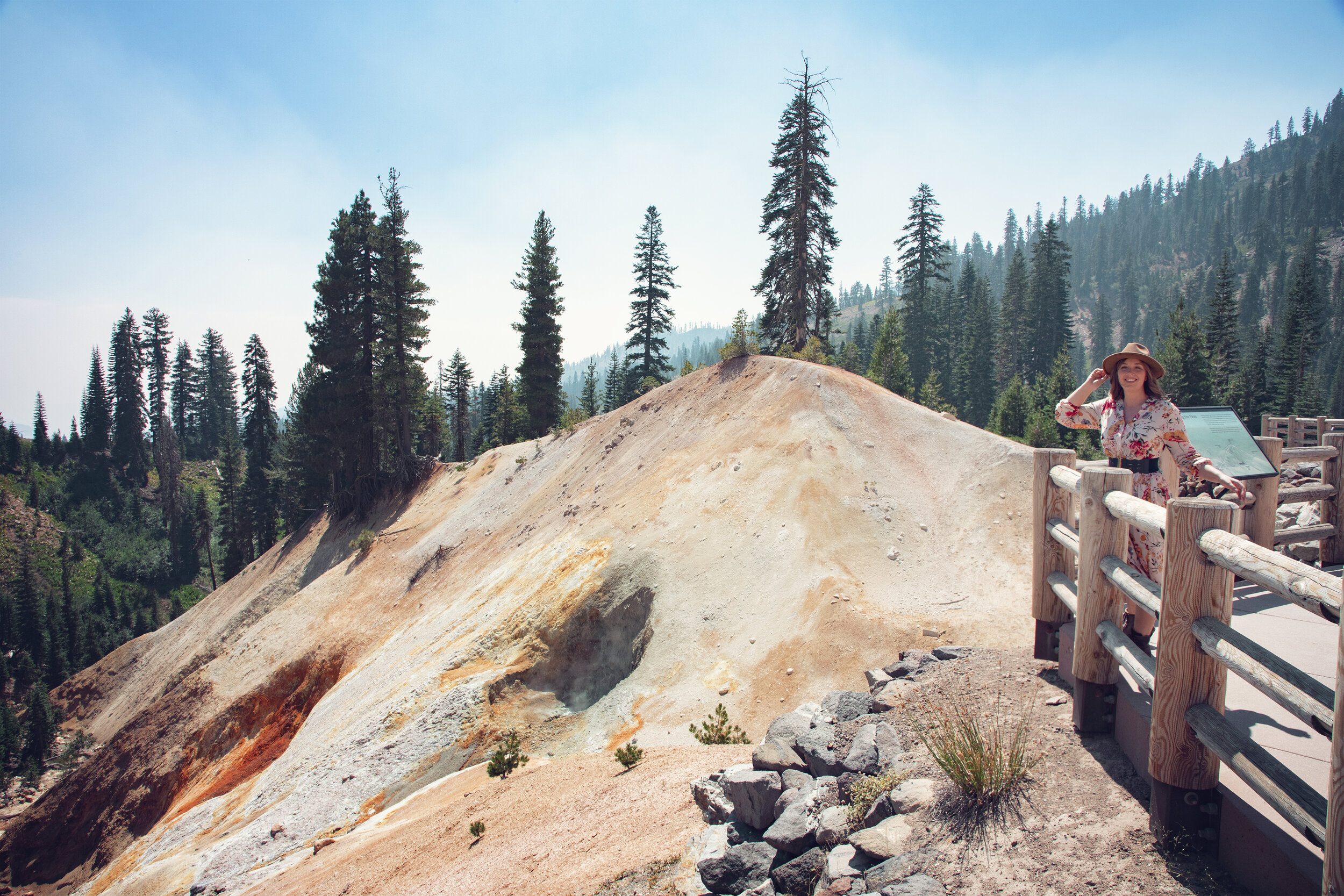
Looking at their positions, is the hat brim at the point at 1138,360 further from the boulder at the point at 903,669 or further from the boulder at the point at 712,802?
the boulder at the point at 712,802

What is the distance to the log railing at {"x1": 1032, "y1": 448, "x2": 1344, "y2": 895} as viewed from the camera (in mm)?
2357

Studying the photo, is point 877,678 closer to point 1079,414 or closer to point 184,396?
point 1079,414

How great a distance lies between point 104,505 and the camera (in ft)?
265

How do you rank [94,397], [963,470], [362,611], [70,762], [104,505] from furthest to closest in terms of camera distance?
[94,397]
[104,505]
[70,762]
[362,611]
[963,470]

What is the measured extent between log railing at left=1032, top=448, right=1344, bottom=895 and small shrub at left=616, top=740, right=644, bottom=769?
5.09 m

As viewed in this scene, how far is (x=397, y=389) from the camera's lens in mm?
33625

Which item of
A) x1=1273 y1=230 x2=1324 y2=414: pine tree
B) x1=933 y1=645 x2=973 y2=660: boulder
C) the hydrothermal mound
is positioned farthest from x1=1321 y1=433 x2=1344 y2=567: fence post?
x1=1273 y1=230 x2=1324 y2=414: pine tree

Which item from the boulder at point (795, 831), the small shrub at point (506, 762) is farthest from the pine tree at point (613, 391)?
the boulder at point (795, 831)

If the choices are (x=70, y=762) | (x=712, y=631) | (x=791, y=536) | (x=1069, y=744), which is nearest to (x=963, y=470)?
(x=791, y=536)

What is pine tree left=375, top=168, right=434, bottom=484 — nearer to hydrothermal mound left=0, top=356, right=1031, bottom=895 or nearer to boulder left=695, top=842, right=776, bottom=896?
hydrothermal mound left=0, top=356, right=1031, bottom=895

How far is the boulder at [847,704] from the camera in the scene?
583 centimetres

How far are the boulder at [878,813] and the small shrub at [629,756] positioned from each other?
13.6ft

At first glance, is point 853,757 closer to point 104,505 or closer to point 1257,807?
point 1257,807

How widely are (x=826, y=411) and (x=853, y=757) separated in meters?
14.6
